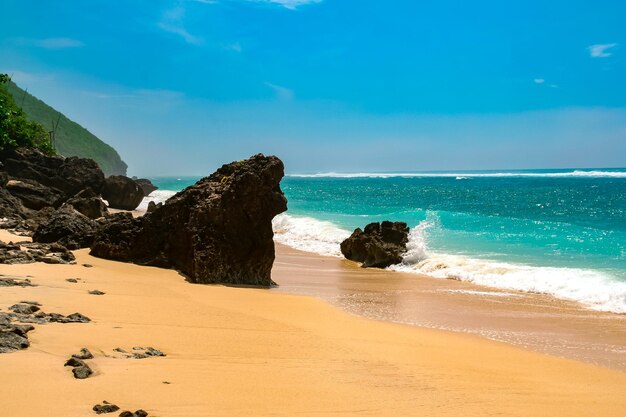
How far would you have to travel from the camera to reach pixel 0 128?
23.9m

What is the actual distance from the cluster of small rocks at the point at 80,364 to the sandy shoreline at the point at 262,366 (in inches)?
3.0

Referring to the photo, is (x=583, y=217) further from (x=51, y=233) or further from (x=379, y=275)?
(x=51, y=233)

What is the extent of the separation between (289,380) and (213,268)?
264 inches

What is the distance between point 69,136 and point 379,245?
13050 centimetres

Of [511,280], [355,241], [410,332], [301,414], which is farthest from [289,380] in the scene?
[355,241]

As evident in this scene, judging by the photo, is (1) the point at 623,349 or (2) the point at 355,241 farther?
(2) the point at 355,241

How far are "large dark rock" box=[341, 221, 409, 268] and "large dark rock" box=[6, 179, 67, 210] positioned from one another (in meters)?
11.4

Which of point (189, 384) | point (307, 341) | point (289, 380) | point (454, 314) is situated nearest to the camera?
point (189, 384)

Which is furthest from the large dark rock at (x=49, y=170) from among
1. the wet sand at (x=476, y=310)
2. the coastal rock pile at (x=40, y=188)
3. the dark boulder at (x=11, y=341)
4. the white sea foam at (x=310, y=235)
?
the dark boulder at (x=11, y=341)

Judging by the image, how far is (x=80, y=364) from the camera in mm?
4703

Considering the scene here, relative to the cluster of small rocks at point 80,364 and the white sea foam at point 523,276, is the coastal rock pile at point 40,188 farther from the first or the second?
the cluster of small rocks at point 80,364

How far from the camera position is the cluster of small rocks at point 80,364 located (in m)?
4.52

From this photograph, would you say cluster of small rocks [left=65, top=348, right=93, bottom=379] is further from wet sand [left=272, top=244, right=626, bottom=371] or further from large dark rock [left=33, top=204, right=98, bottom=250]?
large dark rock [left=33, top=204, right=98, bottom=250]

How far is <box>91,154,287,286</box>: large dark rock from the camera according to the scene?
11.9 meters
